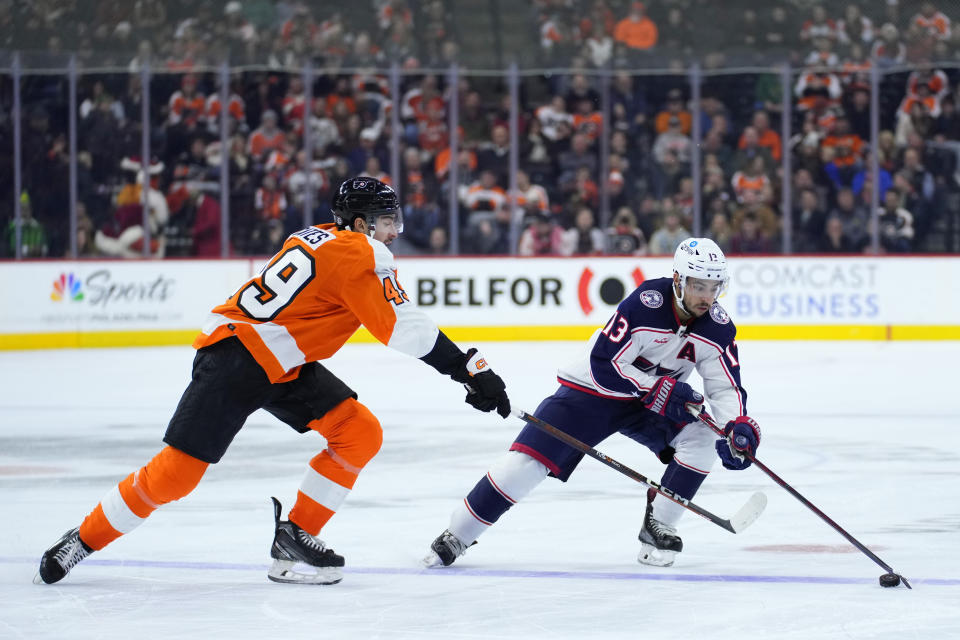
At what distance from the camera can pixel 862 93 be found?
463 inches

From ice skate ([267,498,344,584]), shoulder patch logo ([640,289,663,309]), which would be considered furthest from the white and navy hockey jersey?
ice skate ([267,498,344,584])

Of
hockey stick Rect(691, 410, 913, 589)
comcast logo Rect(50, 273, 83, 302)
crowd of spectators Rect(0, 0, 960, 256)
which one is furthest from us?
crowd of spectators Rect(0, 0, 960, 256)

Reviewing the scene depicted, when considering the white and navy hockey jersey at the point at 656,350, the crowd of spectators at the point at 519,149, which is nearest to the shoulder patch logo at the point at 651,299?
the white and navy hockey jersey at the point at 656,350

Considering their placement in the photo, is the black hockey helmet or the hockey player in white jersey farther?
the hockey player in white jersey

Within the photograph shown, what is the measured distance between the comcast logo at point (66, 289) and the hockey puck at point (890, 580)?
8690 millimetres

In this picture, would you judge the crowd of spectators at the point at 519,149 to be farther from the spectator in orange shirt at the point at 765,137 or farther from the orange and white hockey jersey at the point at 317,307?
the orange and white hockey jersey at the point at 317,307

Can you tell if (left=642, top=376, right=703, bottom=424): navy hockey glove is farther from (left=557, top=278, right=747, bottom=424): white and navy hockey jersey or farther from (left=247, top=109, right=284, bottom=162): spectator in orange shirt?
(left=247, top=109, right=284, bottom=162): spectator in orange shirt

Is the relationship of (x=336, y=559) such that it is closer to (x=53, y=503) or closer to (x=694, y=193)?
(x=53, y=503)

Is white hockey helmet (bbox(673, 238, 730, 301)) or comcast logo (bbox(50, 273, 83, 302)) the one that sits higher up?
white hockey helmet (bbox(673, 238, 730, 301))

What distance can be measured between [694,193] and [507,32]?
8.15ft

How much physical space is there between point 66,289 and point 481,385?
8275 millimetres

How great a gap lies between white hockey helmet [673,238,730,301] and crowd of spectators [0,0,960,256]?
→ 798 cm

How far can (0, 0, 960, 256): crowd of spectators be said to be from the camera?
11.5 meters

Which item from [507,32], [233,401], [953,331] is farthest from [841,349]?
[233,401]
